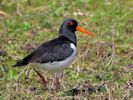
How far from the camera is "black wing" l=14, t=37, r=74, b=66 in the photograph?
8070 millimetres

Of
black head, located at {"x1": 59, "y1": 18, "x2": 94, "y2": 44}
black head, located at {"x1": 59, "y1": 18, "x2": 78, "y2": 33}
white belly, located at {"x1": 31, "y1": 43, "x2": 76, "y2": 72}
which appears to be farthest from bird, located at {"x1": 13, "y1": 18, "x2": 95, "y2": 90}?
black head, located at {"x1": 59, "y1": 18, "x2": 78, "y2": 33}

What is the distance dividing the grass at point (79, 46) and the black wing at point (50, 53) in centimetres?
40

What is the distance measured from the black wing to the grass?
40 centimetres

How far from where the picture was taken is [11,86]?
7941 mm

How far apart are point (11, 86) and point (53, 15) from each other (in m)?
4.74

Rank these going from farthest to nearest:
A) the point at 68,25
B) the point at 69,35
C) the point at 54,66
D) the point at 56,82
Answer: the point at 68,25, the point at 69,35, the point at 56,82, the point at 54,66

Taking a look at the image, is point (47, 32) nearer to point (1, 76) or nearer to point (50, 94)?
point (1, 76)

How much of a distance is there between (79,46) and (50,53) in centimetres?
249

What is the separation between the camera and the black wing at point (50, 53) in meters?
8.07

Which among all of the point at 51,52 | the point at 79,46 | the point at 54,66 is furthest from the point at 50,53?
the point at 79,46

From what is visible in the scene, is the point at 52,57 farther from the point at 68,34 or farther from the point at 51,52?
the point at 68,34

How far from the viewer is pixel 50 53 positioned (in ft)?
26.9

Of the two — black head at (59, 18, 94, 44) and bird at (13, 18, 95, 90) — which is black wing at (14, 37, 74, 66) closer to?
bird at (13, 18, 95, 90)

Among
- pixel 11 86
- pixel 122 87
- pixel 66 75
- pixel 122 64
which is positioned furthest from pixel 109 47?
pixel 11 86
